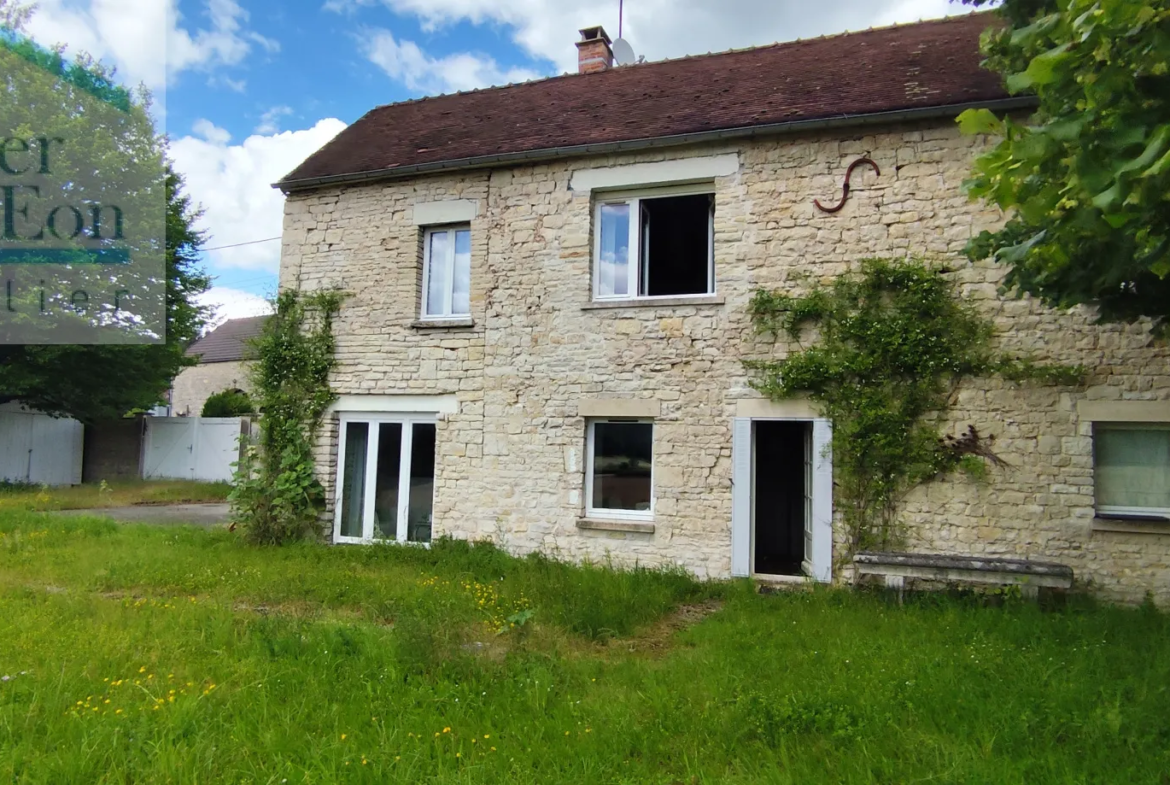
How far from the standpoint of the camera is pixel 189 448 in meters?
20.0

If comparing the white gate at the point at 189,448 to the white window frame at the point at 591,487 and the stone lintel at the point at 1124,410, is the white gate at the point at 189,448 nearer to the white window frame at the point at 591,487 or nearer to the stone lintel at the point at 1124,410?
the white window frame at the point at 591,487

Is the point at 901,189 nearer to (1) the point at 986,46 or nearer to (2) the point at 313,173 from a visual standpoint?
(1) the point at 986,46

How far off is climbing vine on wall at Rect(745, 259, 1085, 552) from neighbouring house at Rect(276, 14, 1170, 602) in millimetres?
196

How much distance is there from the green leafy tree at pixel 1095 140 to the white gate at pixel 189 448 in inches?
797

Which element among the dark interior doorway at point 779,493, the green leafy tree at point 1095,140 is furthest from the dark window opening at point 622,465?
the green leafy tree at point 1095,140

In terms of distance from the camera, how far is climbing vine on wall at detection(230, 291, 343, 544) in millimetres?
9391

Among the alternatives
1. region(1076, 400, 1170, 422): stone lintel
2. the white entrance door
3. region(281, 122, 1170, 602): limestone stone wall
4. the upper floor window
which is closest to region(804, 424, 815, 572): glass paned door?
the white entrance door

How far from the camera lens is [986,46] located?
5.71m

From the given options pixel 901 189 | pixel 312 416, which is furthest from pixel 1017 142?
pixel 312 416

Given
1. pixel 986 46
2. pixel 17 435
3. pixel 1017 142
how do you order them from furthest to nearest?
1. pixel 17 435
2. pixel 986 46
3. pixel 1017 142

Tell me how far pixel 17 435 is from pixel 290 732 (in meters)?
19.2

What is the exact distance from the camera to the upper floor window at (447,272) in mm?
9445

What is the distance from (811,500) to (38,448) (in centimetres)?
1975

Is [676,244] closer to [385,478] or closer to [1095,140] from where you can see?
[385,478]
